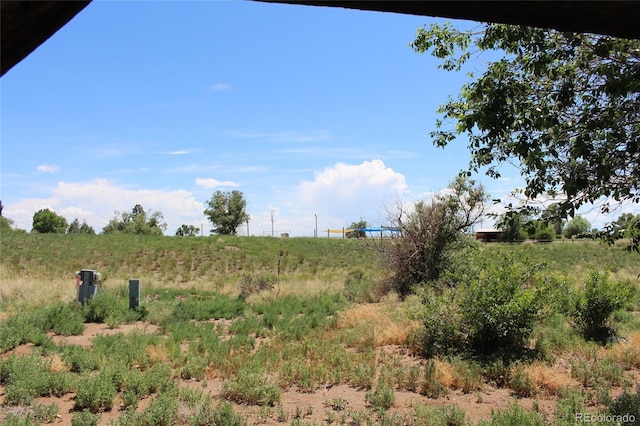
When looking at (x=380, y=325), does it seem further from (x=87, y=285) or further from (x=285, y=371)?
(x=87, y=285)

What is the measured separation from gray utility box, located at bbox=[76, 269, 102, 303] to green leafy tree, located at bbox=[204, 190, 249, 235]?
76.9 meters

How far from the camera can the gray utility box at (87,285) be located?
12.9m

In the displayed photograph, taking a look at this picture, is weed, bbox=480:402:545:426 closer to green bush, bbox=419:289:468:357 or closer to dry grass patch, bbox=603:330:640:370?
green bush, bbox=419:289:468:357

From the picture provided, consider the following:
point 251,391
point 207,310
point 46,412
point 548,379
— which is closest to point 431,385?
point 548,379

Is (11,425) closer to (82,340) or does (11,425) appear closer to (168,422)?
(168,422)

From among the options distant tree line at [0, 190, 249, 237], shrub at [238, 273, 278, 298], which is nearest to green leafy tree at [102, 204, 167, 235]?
distant tree line at [0, 190, 249, 237]

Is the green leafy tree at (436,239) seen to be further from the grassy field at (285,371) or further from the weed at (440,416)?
the weed at (440,416)

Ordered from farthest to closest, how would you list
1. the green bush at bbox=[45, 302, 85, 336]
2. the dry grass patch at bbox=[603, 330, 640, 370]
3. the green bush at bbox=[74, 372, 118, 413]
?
the green bush at bbox=[45, 302, 85, 336]
the dry grass patch at bbox=[603, 330, 640, 370]
the green bush at bbox=[74, 372, 118, 413]

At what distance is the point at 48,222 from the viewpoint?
11194cm

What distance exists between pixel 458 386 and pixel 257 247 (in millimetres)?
38977

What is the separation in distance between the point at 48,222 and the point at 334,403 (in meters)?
128

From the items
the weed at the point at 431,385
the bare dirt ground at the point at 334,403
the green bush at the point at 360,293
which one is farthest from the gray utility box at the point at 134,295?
the weed at the point at 431,385

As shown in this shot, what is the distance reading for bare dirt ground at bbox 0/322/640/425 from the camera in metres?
5.41

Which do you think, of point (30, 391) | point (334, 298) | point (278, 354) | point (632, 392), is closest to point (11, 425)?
point (30, 391)
